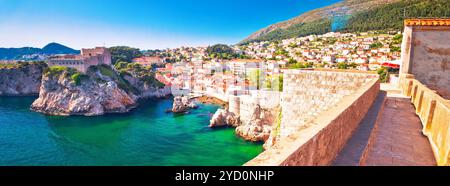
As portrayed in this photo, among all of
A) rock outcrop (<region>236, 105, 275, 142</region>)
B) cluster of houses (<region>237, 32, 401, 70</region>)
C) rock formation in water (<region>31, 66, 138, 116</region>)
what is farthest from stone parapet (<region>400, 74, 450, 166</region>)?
cluster of houses (<region>237, 32, 401, 70</region>)

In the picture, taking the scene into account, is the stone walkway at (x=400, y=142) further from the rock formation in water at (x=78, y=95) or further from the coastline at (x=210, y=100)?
A: the rock formation in water at (x=78, y=95)

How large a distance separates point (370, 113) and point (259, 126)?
66.5 ft

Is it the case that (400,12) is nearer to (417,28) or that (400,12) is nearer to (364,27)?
(364,27)

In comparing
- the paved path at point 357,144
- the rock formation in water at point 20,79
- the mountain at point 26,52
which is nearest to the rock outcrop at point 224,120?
the paved path at point 357,144

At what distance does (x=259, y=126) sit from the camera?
25.8 meters

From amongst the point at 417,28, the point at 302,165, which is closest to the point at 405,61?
the point at 417,28

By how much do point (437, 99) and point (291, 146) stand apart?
415cm

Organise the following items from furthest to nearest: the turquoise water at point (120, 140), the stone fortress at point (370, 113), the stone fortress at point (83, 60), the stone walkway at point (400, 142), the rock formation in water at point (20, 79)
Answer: the rock formation in water at point (20, 79)
the stone fortress at point (83, 60)
the turquoise water at point (120, 140)
the stone walkway at point (400, 142)
the stone fortress at point (370, 113)

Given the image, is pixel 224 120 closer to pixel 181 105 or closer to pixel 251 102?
pixel 251 102

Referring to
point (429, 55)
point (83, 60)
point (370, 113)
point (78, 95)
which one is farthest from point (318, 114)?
point (83, 60)

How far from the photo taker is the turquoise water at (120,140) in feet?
75.4

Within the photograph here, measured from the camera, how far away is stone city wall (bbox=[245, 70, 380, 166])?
2.43m

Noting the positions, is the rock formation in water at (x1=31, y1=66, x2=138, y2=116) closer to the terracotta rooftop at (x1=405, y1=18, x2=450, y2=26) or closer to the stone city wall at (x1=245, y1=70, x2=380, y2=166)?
the stone city wall at (x1=245, y1=70, x2=380, y2=166)
